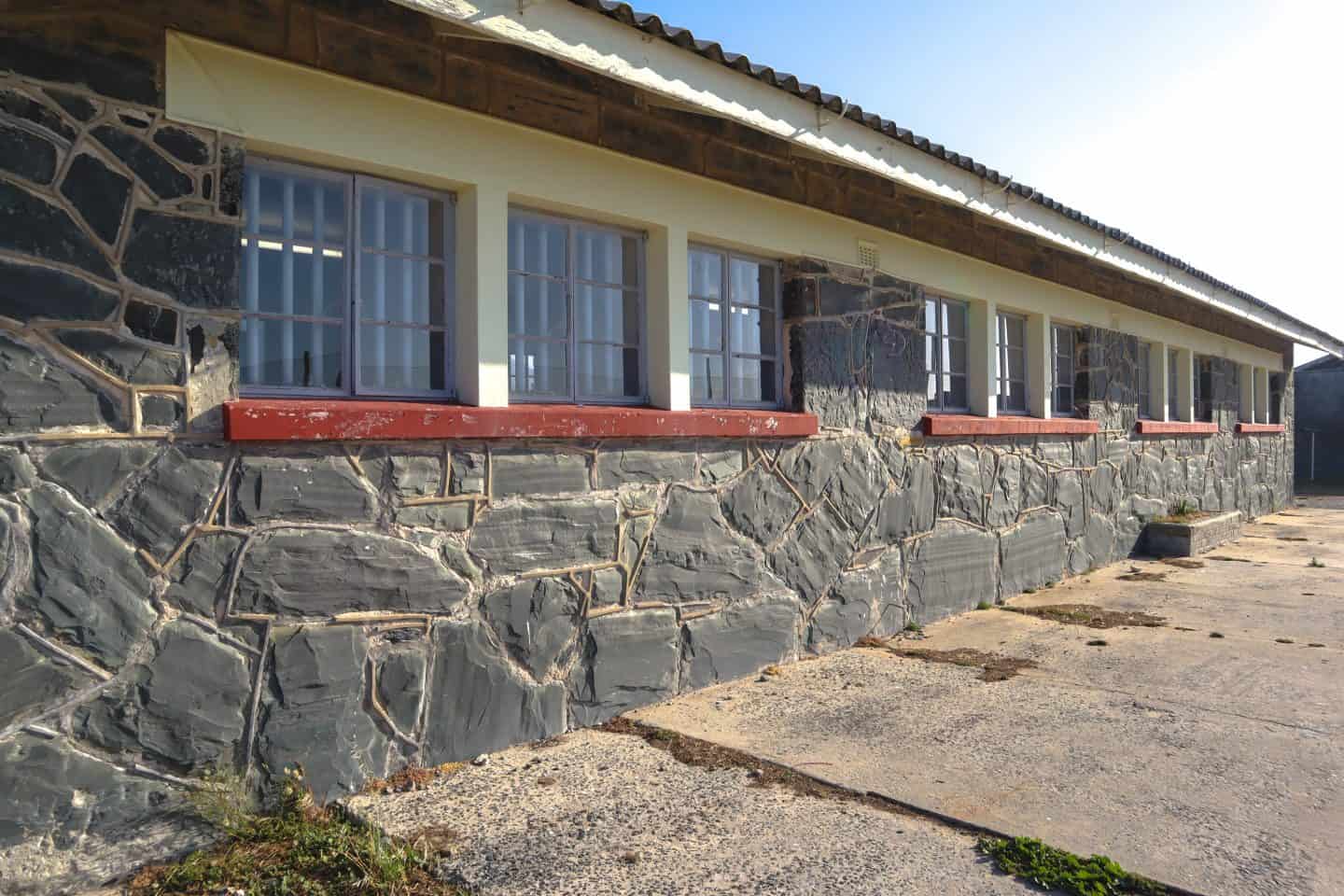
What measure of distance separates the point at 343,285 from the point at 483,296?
590 millimetres

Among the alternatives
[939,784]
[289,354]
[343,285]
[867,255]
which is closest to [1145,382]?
[867,255]

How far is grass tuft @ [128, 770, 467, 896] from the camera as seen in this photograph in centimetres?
305

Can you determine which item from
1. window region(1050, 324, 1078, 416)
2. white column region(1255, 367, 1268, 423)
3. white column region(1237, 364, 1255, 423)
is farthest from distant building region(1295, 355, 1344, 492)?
window region(1050, 324, 1078, 416)

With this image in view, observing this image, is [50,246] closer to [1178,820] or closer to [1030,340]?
[1178,820]

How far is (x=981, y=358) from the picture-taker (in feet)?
26.2

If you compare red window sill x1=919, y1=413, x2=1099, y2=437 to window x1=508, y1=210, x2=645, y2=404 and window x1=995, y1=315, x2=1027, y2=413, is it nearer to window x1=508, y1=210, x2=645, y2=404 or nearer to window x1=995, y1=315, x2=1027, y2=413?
window x1=995, y1=315, x2=1027, y2=413

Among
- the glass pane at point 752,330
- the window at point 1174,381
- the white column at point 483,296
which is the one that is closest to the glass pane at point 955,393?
the glass pane at point 752,330

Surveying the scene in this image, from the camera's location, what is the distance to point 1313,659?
5.95 m

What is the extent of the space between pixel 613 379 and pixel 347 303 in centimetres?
153

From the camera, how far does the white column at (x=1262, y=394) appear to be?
16266 millimetres

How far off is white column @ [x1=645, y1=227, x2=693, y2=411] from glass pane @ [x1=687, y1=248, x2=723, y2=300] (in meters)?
0.32

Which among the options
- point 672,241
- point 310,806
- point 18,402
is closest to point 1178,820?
point 310,806

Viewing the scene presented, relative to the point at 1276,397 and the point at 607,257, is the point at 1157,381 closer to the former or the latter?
the point at 1276,397

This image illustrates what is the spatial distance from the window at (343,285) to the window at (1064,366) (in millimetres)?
7176
